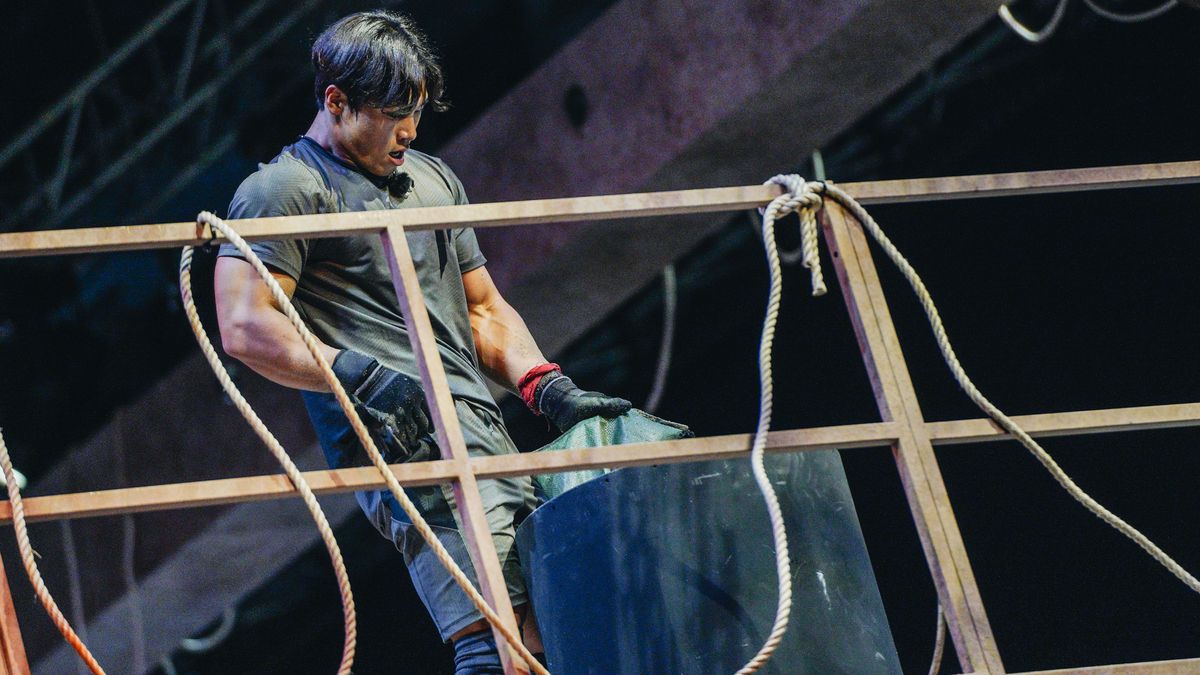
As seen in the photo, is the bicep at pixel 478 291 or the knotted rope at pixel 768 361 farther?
the bicep at pixel 478 291

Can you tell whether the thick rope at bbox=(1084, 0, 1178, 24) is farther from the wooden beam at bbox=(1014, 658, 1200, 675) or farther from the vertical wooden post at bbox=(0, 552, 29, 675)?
the vertical wooden post at bbox=(0, 552, 29, 675)

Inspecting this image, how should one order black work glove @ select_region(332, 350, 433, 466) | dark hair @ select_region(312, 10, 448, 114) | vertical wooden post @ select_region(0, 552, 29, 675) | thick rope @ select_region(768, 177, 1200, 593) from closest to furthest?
vertical wooden post @ select_region(0, 552, 29, 675), thick rope @ select_region(768, 177, 1200, 593), black work glove @ select_region(332, 350, 433, 466), dark hair @ select_region(312, 10, 448, 114)

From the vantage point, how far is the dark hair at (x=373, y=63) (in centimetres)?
259

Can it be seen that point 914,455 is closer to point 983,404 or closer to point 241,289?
point 983,404

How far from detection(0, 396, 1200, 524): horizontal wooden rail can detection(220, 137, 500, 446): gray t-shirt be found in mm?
631

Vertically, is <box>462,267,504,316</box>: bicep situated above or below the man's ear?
below

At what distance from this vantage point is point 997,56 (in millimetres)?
5488

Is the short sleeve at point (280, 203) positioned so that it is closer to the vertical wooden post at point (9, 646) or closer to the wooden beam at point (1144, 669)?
the vertical wooden post at point (9, 646)

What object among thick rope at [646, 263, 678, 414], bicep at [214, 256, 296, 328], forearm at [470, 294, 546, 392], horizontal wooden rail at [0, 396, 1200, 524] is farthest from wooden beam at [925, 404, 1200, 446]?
thick rope at [646, 263, 678, 414]

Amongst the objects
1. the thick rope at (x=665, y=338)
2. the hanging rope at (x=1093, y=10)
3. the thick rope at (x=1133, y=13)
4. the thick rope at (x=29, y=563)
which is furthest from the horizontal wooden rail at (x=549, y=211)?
the thick rope at (x=665, y=338)

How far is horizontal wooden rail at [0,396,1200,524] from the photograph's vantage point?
1760mm

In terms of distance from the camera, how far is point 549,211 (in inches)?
79.0

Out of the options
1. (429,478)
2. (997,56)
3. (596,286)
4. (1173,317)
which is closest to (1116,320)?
(1173,317)

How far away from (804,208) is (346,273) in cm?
87
